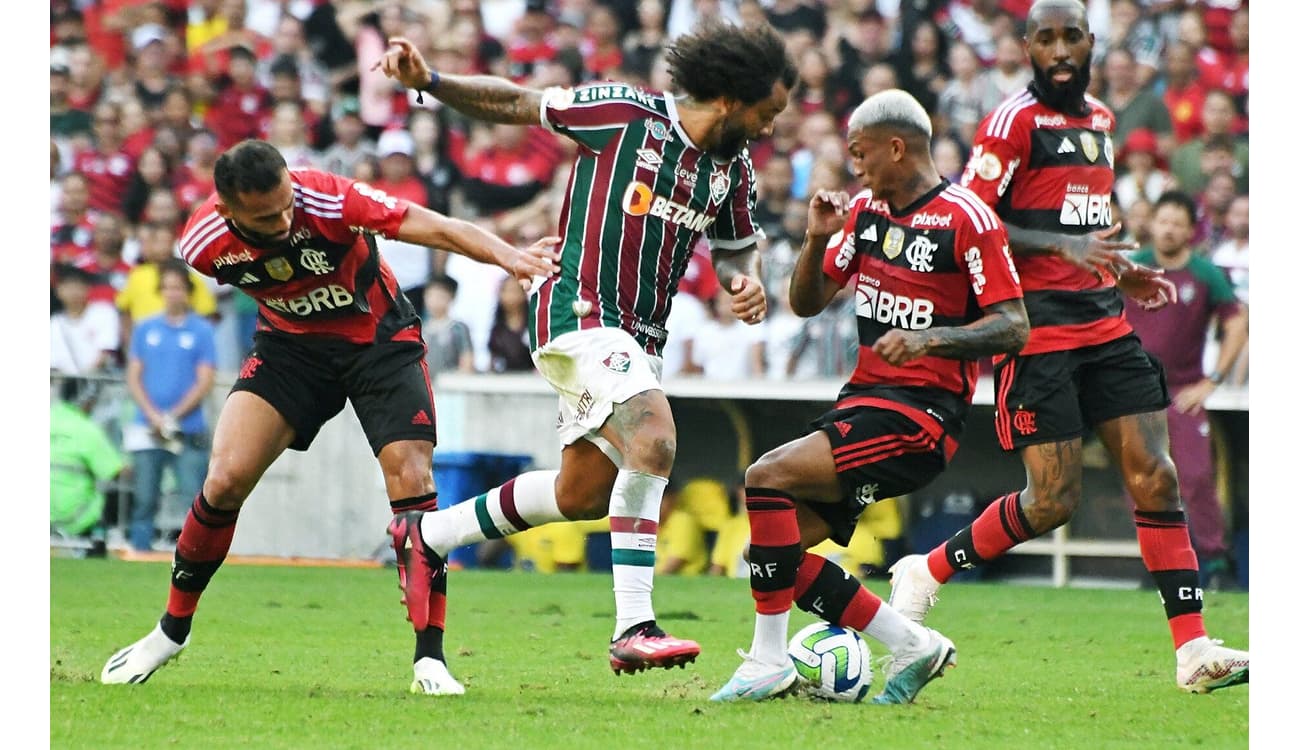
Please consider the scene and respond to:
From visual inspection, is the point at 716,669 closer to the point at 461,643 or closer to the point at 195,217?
the point at 461,643

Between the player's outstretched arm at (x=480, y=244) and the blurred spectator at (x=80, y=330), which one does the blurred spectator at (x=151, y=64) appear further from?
the player's outstretched arm at (x=480, y=244)

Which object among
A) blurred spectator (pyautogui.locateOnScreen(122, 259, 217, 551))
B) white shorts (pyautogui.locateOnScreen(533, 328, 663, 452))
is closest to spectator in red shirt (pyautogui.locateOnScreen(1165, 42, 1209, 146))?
blurred spectator (pyautogui.locateOnScreen(122, 259, 217, 551))

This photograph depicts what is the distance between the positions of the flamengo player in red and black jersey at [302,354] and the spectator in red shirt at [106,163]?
33.2ft

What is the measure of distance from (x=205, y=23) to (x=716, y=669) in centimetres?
1278

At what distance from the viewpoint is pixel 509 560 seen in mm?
14094

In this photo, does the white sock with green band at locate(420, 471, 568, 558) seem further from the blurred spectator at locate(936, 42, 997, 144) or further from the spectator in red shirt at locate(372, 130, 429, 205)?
the spectator in red shirt at locate(372, 130, 429, 205)

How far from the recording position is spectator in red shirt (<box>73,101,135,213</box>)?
1681 cm

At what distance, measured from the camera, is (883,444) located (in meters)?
6.49

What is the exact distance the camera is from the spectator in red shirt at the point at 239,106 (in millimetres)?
17328

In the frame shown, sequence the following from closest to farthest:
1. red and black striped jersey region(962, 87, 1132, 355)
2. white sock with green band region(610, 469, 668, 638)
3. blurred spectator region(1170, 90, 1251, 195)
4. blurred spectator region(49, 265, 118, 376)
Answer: white sock with green band region(610, 469, 668, 638) < red and black striped jersey region(962, 87, 1132, 355) < blurred spectator region(1170, 90, 1251, 195) < blurred spectator region(49, 265, 118, 376)

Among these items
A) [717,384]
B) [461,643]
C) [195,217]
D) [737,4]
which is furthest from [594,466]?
[737,4]

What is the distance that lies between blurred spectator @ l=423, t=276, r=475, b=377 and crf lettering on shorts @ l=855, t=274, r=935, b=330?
775 centimetres

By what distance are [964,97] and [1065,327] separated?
829 cm

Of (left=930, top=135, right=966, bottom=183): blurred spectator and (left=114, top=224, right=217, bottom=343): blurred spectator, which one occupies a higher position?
(left=930, top=135, right=966, bottom=183): blurred spectator
